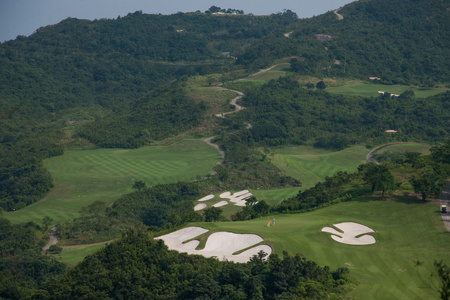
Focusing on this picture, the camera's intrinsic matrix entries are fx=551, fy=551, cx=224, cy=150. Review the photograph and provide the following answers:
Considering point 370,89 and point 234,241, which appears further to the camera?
point 370,89

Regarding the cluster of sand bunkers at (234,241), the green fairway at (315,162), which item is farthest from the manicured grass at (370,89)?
the cluster of sand bunkers at (234,241)

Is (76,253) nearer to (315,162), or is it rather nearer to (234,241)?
(234,241)

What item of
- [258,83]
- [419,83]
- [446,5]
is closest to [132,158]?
[258,83]

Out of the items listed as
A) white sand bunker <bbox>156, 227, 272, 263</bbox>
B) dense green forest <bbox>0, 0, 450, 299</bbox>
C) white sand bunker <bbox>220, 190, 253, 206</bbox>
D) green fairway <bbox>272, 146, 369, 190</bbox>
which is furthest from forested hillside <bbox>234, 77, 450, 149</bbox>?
white sand bunker <bbox>156, 227, 272, 263</bbox>

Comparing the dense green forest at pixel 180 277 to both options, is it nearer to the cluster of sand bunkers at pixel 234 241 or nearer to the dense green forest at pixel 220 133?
the dense green forest at pixel 220 133

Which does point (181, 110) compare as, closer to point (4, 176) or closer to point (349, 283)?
point (4, 176)

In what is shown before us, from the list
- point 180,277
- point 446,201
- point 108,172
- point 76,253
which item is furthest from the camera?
point 108,172

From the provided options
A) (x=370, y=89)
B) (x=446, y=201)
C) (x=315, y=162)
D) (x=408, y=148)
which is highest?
(x=370, y=89)

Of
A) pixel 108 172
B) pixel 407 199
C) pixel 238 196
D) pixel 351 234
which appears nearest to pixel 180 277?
pixel 351 234
